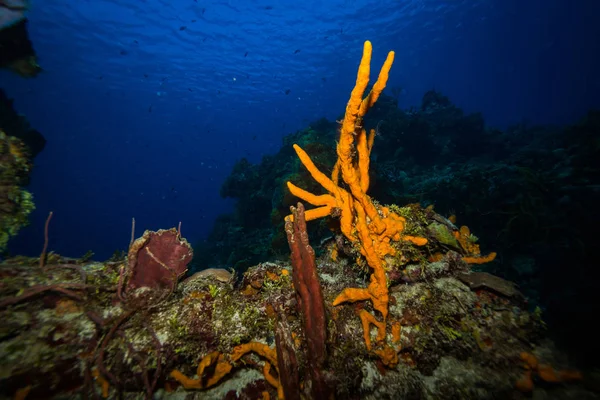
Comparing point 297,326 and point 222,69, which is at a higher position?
point 222,69

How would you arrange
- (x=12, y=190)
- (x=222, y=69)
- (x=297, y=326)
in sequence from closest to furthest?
(x=297, y=326)
(x=12, y=190)
(x=222, y=69)

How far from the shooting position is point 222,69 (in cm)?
3753

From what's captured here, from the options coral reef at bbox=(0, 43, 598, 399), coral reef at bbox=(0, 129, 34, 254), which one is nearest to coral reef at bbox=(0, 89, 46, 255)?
coral reef at bbox=(0, 129, 34, 254)

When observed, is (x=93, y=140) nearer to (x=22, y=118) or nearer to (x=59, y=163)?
(x=59, y=163)

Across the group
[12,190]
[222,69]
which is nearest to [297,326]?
[12,190]

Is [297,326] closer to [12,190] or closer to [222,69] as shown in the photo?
[12,190]

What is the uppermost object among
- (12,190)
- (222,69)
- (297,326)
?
(222,69)

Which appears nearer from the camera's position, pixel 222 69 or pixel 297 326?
pixel 297 326

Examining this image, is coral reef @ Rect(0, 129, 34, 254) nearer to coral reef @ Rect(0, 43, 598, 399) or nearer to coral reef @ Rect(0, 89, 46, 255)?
coral reef @ Rect(0, 89, 46, 255)

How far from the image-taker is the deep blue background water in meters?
27.3

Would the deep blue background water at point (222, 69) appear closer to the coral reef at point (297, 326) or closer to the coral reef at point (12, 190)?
the coral reef at point (12, 190)

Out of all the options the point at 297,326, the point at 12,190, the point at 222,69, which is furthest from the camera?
the point at 222,69

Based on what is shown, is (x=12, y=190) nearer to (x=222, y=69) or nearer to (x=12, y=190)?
(x=12, y=190)

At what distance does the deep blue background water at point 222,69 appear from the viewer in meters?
27.3
